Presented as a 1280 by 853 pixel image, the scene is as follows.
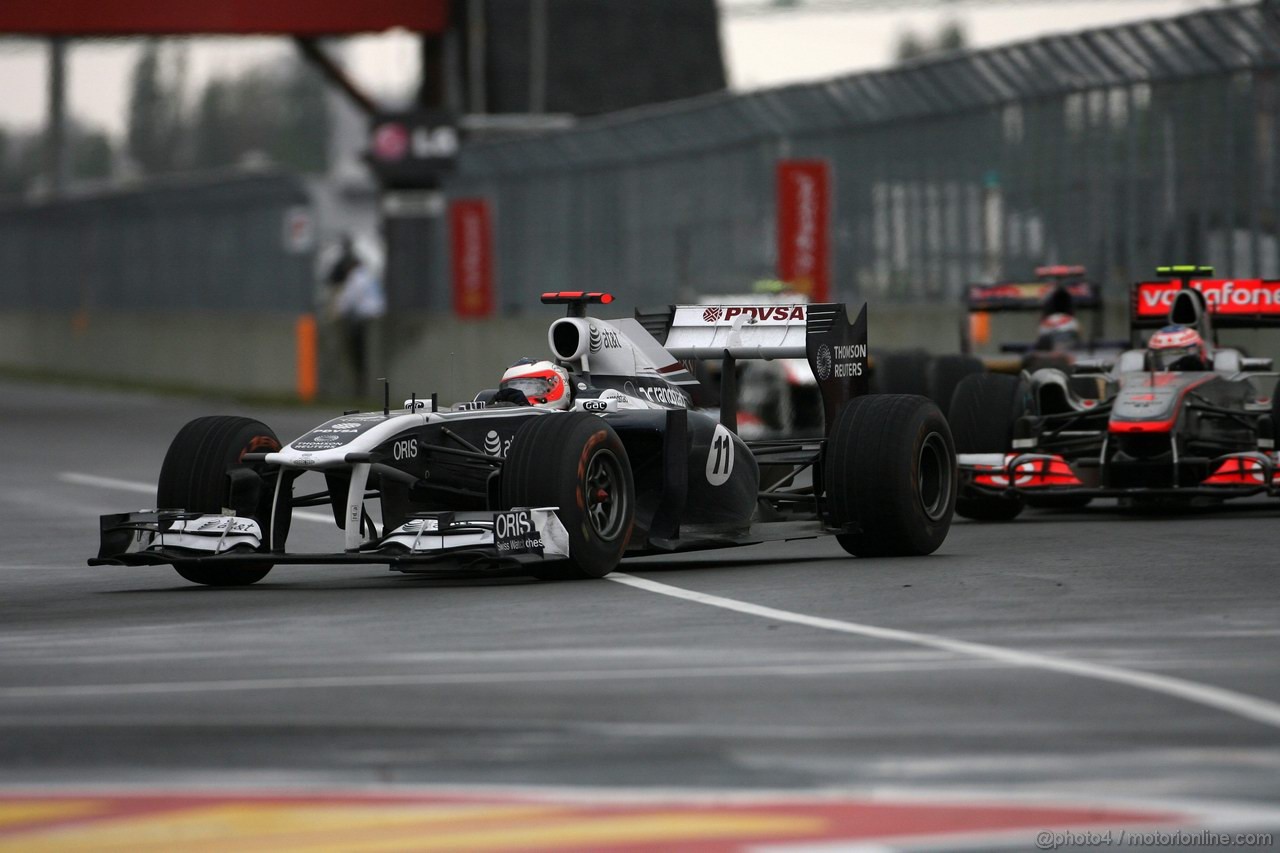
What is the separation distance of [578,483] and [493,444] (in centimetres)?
99

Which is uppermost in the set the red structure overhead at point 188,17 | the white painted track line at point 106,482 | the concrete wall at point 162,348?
the red structure overhead at point 188,17

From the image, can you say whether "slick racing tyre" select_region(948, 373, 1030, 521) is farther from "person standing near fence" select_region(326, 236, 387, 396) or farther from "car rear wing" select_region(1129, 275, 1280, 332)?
"person standing near fence" select_region(326, 236, 387, 396)

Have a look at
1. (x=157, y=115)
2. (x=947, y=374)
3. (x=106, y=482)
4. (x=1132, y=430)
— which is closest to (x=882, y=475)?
(x=1132, y=430)

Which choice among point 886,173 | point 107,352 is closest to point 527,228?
point 886,173

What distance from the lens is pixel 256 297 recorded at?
1828 inches

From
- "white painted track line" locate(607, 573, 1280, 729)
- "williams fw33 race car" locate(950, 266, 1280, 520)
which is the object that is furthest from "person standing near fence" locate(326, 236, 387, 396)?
"white painted track line" locate(607, 573, 1280, 729)

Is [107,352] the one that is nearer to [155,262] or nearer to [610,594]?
[155,262]

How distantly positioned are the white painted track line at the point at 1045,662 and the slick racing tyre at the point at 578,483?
56 cm

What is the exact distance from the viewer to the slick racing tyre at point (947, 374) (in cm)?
1977

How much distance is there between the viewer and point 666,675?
8453 millimetres

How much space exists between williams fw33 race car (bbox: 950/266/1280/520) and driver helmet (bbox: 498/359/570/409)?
3.71m

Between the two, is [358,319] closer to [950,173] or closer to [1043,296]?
[950,173]

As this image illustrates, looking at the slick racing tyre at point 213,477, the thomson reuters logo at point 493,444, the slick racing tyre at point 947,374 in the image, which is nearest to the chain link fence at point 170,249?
the slick racing tyre at point 947,374

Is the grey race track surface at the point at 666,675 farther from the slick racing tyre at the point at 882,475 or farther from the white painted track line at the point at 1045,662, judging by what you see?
the slick racing tyre at the point at 882,475
